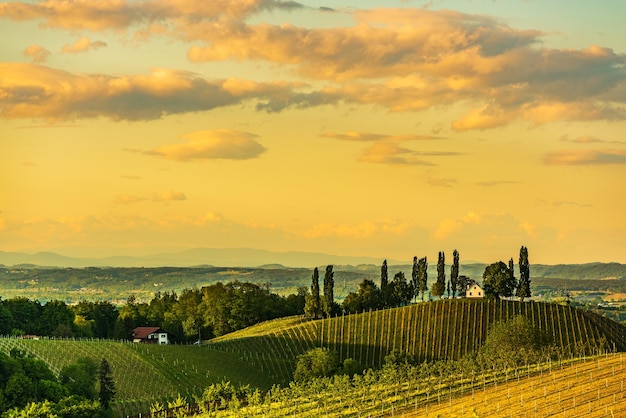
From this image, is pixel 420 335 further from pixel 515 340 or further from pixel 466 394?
pixel 466 394

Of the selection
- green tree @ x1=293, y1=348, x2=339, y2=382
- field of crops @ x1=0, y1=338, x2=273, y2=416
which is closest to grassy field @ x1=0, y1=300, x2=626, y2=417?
field of crops @ x1=0, y1=338, x2=273, y2=416

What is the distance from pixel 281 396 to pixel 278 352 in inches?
2458

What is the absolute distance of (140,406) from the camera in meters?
136

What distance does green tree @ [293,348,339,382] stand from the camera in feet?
511

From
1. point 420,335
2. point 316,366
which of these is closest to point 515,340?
point 316,366

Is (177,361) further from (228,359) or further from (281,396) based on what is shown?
(281,396)

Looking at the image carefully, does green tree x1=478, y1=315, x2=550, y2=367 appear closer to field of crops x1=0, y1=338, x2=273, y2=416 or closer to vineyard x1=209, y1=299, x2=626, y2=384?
vineyard x1=209, y1=299, x2=626, y2=384

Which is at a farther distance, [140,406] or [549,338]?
[549,338]

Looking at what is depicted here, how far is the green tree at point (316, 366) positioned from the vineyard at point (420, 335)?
35.8ft

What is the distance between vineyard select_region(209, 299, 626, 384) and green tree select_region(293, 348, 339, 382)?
35.8ft

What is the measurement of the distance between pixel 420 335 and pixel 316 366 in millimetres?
37718

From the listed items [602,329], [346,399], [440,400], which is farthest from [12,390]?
[602,329]

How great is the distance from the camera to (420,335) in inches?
7397

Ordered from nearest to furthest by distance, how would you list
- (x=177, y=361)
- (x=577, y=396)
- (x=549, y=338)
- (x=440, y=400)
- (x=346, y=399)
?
1. (x=577, y=396)
2. (x=440, y=400)
3. (x=346, y=399)
4. (x=177, y=361)
5. (x=549, y=338)
